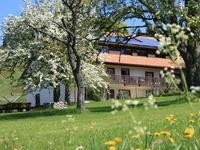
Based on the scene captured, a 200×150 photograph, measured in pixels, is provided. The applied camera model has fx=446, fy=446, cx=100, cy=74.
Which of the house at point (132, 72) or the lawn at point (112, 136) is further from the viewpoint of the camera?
the house at point (132, 72)

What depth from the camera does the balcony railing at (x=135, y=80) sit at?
198ft

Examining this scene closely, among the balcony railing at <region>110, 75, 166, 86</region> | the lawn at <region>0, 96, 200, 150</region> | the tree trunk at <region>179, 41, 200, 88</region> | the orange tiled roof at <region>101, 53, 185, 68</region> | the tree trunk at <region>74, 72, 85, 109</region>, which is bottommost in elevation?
the lawn at <region>0, 96, 200, 150</region>

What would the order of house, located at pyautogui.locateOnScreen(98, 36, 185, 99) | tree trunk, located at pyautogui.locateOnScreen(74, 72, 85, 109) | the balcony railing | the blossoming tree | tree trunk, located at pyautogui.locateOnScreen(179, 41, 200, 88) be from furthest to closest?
house, located at pyautogui.locateOnScreen(98, 36, 185, 99) → the balcony railing → the blossoming tree → tree trunk, located at pyautogui.locateOnScreen(179, 41, 200, 88) → tree trunk, located at pyautogui.locateOnScreen(74, 72, 85, 109)

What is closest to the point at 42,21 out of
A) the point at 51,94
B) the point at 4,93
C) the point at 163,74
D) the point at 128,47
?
the point at 51,94

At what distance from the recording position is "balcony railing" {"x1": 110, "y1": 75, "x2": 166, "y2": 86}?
60219 mm

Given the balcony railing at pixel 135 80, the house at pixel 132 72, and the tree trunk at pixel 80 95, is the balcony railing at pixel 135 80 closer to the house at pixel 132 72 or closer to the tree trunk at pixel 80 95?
the house at pixel 132 72

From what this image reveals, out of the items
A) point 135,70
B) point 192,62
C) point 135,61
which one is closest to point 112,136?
point 192,62

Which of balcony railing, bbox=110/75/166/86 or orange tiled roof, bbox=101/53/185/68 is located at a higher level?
orange tiled roof, bbox=101/53/185/68

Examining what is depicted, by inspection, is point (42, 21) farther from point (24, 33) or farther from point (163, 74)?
point (163, 74)

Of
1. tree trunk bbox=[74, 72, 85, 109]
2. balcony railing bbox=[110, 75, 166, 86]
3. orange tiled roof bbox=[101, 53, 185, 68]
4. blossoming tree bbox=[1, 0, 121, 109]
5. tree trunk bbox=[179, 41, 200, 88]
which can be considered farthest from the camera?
orange tiled roof bbox=[101, 53, 185, 68]

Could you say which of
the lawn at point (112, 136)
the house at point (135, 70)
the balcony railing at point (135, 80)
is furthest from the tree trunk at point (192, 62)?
the balcony railing at point (135, 80)

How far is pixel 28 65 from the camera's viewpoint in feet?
144

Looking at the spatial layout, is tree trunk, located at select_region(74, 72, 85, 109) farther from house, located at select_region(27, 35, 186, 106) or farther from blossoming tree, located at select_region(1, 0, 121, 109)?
house, located at select_region(27, 35, 186, 106)

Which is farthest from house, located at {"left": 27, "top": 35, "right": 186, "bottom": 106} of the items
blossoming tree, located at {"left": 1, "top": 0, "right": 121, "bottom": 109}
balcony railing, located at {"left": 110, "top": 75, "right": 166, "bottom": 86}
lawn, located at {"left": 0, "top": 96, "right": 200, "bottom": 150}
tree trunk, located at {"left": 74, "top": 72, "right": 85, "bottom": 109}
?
lawn, located at {"left": 0, "top": 96, "right": 200, "bottom": 150}
